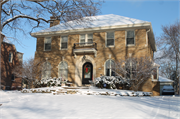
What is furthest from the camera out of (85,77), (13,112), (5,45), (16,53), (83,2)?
(16,53)

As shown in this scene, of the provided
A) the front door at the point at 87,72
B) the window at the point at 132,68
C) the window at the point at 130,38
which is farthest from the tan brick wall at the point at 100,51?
the window at the point at 132,68

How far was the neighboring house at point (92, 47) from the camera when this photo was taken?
16.4 metres

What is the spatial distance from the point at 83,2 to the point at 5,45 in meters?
21.3

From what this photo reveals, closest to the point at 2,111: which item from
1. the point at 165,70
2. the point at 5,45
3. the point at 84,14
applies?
the point at 84,14

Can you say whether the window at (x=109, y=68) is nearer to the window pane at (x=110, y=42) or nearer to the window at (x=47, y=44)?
the window pane at (x=110, y=42)

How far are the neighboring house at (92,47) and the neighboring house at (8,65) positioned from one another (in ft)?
28.2

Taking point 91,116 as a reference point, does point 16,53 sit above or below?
above

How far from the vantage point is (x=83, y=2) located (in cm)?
946

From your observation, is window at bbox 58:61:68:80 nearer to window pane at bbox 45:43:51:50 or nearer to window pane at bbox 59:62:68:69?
window pane at bbox 59:62:68:69

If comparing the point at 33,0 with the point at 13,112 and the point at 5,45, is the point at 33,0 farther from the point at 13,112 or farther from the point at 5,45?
the point at 5,45

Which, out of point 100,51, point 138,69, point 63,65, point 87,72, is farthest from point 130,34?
point 63,65

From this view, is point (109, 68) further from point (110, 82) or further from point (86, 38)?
point (86, 38)

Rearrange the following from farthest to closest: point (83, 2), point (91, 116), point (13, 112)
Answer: point (83, 2), point (13, 112), point (91, 116)

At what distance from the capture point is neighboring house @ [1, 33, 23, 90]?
84.3 ft
